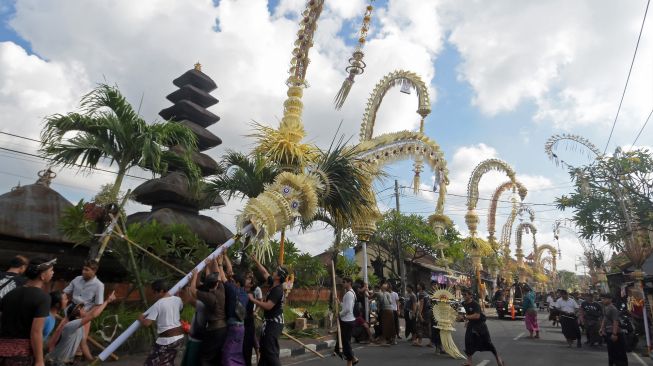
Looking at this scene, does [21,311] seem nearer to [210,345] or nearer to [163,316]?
[163,316]

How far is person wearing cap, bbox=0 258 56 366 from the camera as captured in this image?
3.61 meters

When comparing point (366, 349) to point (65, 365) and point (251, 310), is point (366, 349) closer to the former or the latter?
point (251, 310)

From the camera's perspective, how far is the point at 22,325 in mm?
3633

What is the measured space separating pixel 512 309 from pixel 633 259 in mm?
13526

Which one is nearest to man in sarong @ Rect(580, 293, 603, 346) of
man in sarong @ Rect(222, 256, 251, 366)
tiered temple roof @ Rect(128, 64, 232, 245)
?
man in sarong @ Rect(222, 256, 251, 366)

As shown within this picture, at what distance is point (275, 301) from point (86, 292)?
2866 mm

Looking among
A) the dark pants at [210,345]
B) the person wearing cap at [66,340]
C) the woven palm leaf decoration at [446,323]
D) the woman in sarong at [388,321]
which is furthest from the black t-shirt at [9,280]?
the woman in sarong at [388,321]

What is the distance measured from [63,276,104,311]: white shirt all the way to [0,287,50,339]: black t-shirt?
2.73 metres

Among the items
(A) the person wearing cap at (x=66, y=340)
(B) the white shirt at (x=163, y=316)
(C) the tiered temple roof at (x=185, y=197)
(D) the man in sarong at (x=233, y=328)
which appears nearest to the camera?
(B) the white shirt at (x=163, y=316)

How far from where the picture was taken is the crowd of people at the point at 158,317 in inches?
143

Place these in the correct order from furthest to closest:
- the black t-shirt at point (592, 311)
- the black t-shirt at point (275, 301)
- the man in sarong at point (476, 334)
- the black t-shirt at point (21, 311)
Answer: the black t-shirt at point (592, 311), the man in sarong at point (476, 334), the black t-shirt at point (275, 301), the black t-shirt at point (21, 311)

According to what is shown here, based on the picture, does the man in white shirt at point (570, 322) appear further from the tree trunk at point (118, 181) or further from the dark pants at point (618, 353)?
the tree trunk at point (118, 181)

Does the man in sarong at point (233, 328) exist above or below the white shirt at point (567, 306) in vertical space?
below

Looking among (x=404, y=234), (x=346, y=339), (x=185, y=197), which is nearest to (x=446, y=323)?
(x=346, y=339)
